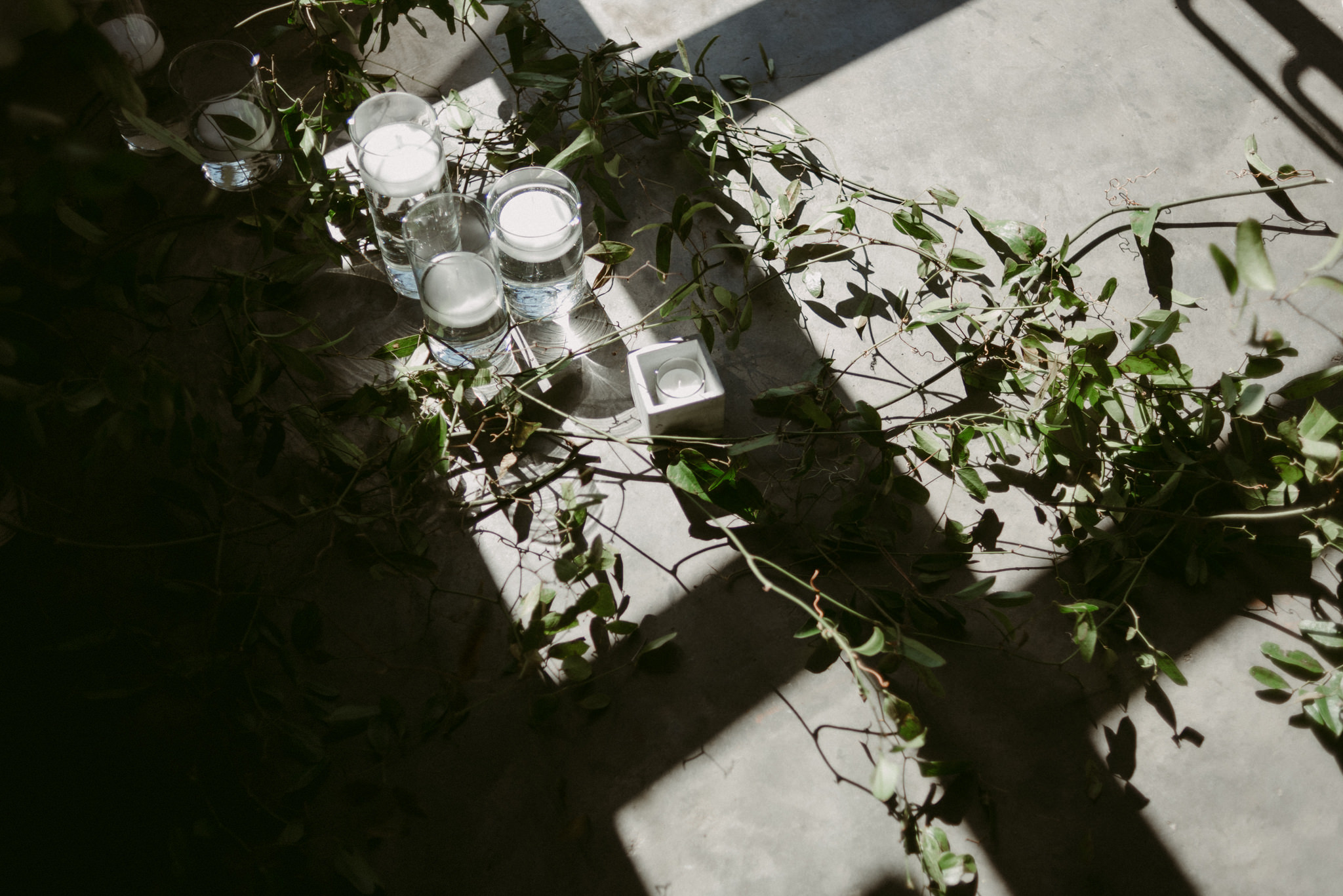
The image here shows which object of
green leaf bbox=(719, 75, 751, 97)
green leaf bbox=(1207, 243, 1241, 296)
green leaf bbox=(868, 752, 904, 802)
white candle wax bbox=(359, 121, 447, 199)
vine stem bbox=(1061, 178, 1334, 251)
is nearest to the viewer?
green leaf bbox=(1207, 243, 1241, 296)

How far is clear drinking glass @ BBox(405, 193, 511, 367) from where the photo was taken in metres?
0.82

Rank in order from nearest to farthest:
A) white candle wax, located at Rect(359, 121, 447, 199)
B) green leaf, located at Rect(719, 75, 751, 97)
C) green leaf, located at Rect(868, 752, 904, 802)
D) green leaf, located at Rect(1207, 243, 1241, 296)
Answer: green leaf, located at Rect(1207, 243, 1241, 296) → green leaf, located at Rect(868, 752, 904, 802) → white candle wax, located at Rect(359, 121, 447, 199) → green leaf, located at Rect(719, 75, 751, 97)

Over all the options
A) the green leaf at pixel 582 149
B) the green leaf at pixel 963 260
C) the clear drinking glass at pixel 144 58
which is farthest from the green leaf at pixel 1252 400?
the clear drinking glass at pixel 144 58

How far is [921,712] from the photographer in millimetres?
784

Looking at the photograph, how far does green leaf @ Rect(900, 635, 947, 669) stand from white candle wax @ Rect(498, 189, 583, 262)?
509 millimetres

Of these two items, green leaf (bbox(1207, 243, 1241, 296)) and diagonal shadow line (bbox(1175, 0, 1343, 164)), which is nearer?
green leaf (bbox(1207, 243, 1241, 296))

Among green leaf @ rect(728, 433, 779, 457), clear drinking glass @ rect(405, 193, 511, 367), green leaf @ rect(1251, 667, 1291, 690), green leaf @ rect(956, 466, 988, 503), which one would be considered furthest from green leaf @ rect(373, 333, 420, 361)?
green leaf @ rect(1251, 667, 1291, 690)

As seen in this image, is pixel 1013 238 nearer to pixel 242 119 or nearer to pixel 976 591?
pixel 976 591

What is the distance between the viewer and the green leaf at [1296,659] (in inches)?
31.4

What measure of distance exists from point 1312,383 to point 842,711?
0.55 meters

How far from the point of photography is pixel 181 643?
2.56 feet

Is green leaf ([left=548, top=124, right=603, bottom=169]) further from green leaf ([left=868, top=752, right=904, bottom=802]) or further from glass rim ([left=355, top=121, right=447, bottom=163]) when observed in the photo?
green leaf ([left=868, top=752, right=904, bottom=802])

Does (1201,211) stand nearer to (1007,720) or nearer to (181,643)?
(1007,720)

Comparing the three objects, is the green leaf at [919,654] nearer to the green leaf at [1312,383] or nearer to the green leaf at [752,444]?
the green leaf at [752,444]
